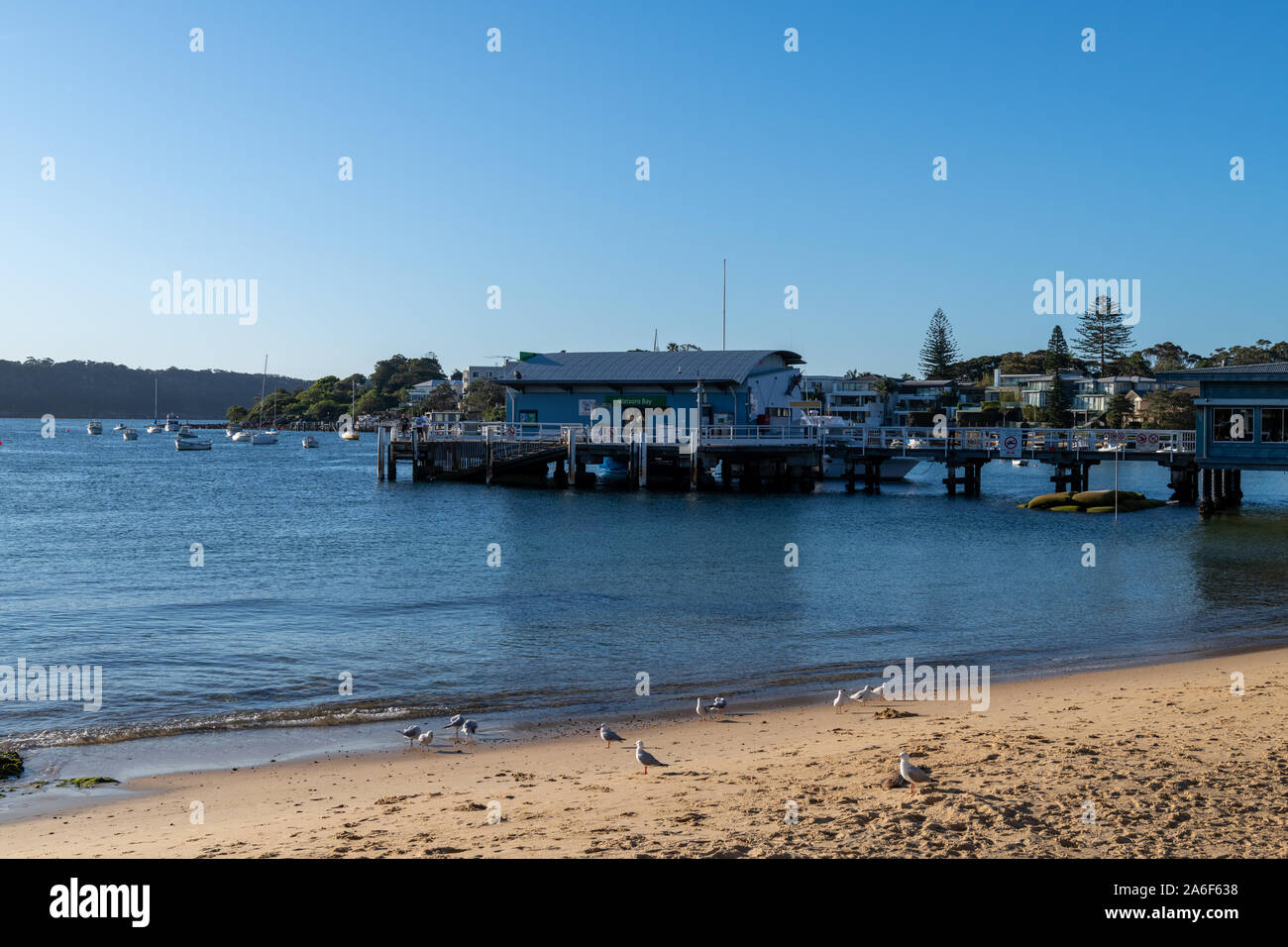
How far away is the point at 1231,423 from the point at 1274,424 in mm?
1683

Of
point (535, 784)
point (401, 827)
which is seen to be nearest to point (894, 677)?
point (535, 784)

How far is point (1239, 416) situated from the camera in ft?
148

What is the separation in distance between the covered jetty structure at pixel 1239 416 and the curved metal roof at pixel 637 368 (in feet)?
80.0

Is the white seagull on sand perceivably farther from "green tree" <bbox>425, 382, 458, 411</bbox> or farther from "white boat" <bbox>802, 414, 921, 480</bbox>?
"green tree" <bbox>425, 382, 458, 411</bbox>

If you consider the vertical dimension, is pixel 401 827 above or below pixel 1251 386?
below

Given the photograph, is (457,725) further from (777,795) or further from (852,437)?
Result: (852,437)

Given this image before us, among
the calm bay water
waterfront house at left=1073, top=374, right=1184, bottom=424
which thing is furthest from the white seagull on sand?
waterfront house at left=1073, top=374, right=1184, bottom=424

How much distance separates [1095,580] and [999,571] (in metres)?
2.76

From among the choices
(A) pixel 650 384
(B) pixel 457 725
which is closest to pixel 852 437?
(A) pixel 650 384

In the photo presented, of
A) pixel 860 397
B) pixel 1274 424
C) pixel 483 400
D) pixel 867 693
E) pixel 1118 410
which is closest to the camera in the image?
pixel 867 693

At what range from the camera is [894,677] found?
55.2 ft

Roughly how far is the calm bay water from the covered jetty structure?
3.04 meters
